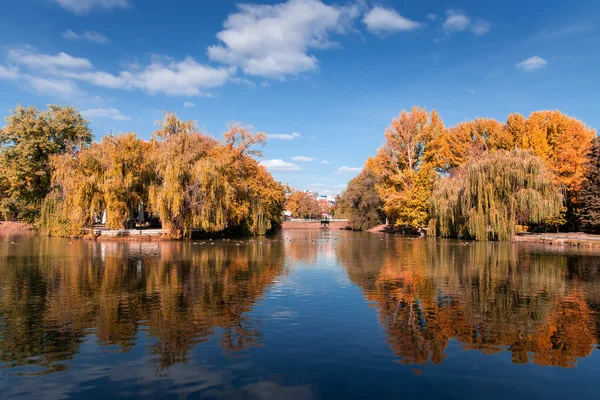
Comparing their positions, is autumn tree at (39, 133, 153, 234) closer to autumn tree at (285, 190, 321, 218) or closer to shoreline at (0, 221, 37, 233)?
shoreline at (0, 221, 37, 233)

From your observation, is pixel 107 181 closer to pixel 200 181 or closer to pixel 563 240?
pixel 200 181

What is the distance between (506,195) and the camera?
3825cm

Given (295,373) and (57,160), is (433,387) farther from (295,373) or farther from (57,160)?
(57,160)

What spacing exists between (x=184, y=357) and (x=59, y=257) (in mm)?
19680

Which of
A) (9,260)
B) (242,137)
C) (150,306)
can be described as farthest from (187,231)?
(150,306)

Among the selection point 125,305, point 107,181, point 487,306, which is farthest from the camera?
point 107,181

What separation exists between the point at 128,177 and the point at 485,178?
33.3m

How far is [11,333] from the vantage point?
952 cm

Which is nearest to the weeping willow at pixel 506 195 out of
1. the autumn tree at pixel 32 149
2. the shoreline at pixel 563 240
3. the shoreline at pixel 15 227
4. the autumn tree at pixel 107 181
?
the shoreline at pixel 563 240

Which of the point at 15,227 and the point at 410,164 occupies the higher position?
the point at 410,164

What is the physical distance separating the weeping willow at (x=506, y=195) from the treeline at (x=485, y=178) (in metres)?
0.08

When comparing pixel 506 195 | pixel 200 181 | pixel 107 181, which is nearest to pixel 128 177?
pixel 107 181

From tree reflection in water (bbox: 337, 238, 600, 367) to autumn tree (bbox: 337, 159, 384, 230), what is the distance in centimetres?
4431

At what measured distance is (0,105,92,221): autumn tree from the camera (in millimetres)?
47062
